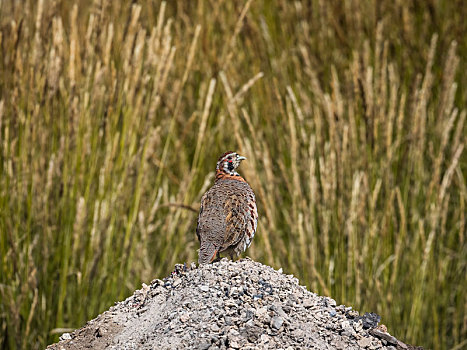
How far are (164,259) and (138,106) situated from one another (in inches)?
37.9

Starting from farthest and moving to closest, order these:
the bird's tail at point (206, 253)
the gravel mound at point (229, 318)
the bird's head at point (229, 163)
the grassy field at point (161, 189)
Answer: the grassy field at point (161, 189), the bird's head at point (229, 163), the bird's tail at point (206, 253), the gravel mound at point (229, 318)

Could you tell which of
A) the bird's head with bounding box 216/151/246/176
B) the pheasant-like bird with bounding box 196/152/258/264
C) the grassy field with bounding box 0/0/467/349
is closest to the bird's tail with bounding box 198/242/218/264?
the pheasant-like bird with bounding box 196/152/258/264

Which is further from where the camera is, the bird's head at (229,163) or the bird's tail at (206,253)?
the bird's head at (229,163)

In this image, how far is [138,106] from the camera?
4.40 meters

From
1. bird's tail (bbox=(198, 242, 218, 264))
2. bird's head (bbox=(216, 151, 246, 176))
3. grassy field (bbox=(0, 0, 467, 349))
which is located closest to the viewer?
bird's tail (bbox=(198, 242, 218, 264))

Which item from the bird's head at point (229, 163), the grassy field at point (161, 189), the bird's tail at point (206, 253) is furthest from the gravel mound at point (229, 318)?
the grassy field at point (161, 189)

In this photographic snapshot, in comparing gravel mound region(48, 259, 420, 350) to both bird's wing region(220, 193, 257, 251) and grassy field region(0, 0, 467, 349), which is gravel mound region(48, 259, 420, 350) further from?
grassy field region(0, 0, 467, 349)

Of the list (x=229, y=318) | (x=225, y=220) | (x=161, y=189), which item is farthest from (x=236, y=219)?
(x=161, y=189)

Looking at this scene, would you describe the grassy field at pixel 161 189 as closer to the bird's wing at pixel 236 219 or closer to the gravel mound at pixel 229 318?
the bird's wing at pixel 236 219

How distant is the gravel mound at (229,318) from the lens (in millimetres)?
2656

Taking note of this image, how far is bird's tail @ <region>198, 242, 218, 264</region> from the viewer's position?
3223mm

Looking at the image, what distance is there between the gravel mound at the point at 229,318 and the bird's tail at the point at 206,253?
11 cm

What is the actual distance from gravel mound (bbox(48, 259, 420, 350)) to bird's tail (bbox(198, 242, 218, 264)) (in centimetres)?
11

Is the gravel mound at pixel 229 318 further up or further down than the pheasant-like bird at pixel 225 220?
further down
